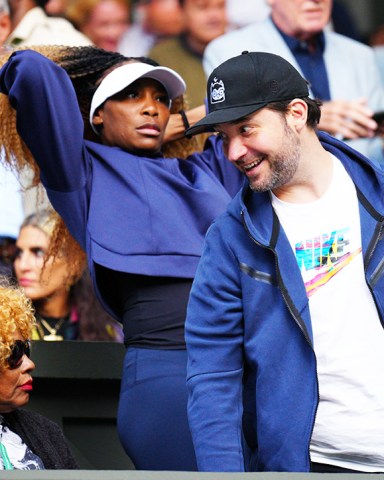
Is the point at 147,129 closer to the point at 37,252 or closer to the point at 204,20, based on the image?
the point at 37,252

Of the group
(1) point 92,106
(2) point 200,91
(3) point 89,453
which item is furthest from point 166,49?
(3) point 89,453

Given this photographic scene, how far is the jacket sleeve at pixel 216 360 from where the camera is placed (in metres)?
2.85

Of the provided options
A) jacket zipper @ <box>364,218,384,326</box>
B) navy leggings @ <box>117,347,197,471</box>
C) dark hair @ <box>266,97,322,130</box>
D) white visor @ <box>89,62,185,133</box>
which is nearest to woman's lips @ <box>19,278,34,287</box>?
white visor @ <box>89,62,185,133</box>

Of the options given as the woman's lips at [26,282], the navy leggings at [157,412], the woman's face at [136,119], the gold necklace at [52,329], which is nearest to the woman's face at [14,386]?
the navy leggings at [157,412]

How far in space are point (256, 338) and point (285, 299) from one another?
0.13m

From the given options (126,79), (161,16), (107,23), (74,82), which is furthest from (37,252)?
(126,79)

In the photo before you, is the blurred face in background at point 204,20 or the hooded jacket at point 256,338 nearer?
the hooded jacket at point 256,338

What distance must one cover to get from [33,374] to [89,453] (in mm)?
371

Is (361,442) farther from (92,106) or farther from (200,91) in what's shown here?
(200,91)

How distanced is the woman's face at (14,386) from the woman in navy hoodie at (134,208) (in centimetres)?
29

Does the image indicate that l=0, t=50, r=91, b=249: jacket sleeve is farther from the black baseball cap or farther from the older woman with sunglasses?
the black baseball cap

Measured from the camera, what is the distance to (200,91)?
5.18 metres

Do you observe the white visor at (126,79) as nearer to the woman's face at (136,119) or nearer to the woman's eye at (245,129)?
the woman's face at (136,119)

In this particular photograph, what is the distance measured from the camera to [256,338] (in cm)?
288
